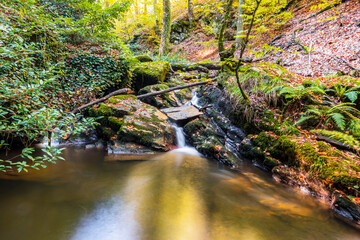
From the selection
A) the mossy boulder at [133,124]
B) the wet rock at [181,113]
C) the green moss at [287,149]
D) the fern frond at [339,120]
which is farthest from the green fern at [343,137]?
the mossy boulder at [133,124]

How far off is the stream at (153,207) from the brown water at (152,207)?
12mm

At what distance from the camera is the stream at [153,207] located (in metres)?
2.43

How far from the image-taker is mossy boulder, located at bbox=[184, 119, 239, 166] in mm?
5061

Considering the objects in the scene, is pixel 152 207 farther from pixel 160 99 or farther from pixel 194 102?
pixel 194 102

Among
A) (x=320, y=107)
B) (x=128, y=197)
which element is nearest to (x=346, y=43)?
(x=320, y=107)

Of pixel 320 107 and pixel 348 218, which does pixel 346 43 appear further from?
pixel 348 218

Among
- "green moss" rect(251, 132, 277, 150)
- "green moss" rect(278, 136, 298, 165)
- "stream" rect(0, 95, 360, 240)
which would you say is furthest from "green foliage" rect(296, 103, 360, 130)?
"stream" rect(0, 95, 360, 240)


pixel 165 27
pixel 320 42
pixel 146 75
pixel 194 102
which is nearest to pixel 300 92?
pixel 194 102

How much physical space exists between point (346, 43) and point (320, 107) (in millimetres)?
5576

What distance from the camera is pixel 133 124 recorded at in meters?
5.68

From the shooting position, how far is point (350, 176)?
3102mm

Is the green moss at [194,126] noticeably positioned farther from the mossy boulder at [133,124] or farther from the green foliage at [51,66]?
the green foliage at [51,66]

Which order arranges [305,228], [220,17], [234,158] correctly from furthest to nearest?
[220,17] → [234,158] → [305,228]

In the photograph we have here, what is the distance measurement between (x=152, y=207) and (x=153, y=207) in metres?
0.02
